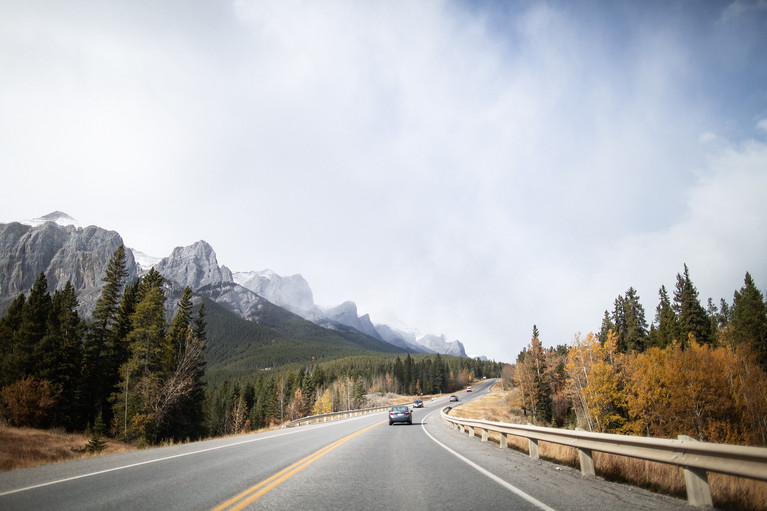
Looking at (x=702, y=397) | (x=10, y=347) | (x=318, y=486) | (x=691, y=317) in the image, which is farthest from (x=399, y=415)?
(x=691, y=317)

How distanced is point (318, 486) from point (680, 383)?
50.4 metres

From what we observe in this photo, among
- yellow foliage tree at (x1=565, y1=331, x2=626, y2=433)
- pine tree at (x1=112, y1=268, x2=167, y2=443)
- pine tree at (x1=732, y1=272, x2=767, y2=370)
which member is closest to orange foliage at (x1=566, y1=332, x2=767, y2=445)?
yellow foliage tree at (x1=565, y1=331, x2=626, y2=433)

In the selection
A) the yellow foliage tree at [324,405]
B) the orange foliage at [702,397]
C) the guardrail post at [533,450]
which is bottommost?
the yellow foliage tree at [324,405]

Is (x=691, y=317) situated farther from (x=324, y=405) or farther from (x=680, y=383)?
(x=324, y=405)

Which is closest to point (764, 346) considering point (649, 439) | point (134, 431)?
point (649, 439)

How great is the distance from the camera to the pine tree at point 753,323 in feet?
169

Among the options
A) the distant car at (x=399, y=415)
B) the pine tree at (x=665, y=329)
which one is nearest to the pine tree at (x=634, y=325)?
the pine tree at (x=665, y=329)

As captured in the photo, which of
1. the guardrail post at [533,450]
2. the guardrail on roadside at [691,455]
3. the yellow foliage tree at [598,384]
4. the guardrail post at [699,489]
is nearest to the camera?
the guardrail on roadside at [691,455]

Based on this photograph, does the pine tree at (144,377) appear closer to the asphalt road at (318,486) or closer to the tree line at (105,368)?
the tree line at (105,368)

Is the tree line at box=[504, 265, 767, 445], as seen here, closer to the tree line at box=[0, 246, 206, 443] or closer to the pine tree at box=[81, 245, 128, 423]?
the tree line at box=[0, 246, 206, 443]

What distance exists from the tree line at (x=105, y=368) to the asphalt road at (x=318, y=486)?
27937 millimetres

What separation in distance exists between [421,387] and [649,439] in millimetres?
143589

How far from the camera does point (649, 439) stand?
16.8ft

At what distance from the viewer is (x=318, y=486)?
240 inches
